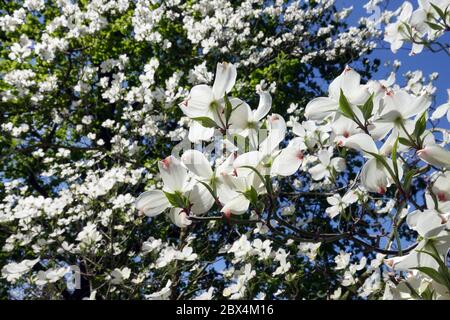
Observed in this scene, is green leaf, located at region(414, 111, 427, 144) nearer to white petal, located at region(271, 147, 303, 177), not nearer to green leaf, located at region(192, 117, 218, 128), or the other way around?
white petal, located at region(271, 147, 303, 177)

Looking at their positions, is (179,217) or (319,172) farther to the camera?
(319,172)

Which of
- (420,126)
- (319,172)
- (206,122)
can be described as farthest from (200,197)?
(319,172)

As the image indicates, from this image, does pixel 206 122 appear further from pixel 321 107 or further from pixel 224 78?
pixel 321 107

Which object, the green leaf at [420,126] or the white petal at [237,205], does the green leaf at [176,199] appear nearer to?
the white petal at [237,205]

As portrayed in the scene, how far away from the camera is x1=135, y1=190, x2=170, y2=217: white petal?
805mm

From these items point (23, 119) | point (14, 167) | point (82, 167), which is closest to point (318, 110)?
point (82, 167)

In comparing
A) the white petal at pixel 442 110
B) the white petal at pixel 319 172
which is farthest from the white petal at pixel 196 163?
the white petal at pixel 319 172

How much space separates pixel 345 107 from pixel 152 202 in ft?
1.26

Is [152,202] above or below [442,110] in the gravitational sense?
below

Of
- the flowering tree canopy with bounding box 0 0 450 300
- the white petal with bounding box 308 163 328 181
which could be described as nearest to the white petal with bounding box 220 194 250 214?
the flowering tree canopy with bounding box 0 0 450 300

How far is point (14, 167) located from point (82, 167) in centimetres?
275

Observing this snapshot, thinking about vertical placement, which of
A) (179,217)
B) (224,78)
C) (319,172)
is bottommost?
(179,217)

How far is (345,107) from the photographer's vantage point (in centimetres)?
82
